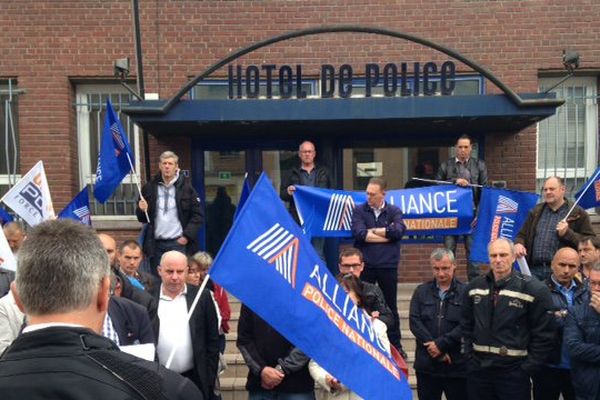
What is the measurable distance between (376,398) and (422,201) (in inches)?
162

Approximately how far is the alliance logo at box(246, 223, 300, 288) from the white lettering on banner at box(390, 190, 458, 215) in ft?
13.7

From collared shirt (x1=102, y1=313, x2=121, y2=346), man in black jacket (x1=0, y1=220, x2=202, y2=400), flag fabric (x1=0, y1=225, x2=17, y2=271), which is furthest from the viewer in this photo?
flag fabric (x1=0, y1=225, x2=17, y2=271)

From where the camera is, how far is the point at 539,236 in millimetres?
5945

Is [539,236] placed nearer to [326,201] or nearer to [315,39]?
[326,201]

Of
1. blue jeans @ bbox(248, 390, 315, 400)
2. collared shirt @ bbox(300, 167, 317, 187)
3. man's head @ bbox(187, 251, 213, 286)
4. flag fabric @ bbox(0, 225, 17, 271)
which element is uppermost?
collared shirt @ bbox(300, 167, 317, 187)

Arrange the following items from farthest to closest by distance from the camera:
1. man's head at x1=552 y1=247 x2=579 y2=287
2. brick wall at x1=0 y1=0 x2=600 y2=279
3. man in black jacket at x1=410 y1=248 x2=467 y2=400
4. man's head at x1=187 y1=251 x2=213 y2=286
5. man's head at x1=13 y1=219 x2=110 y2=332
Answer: brick wall at x1=0 y1=0 x2=600 y2=279
man's head at x1=187 y1=251 x2=213 y2=286
man in black jacket at x1=410 y1=248 x2=467 y2=400
man's head at x1=552 y1=247 x2=579 y2=287
man's head at x1=13 y1=219 x2=110 y2=332

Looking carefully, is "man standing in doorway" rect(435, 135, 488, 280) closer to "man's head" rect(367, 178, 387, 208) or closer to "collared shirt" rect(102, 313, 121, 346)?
"man's head" rect(367, 178, 387, 208)

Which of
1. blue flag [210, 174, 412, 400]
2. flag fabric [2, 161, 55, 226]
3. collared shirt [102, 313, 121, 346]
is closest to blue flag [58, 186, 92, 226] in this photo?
flag fabric [2, 161, 55, 226]

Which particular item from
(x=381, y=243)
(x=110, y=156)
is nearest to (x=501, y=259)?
(x=381, y=243)

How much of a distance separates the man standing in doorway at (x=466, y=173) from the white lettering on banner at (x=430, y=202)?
205mm

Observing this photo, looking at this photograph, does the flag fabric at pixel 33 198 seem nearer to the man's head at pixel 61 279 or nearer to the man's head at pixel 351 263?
the man's head at pixel 351 263

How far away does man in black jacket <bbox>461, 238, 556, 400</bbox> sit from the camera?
4461 mm

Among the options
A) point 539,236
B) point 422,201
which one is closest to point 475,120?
point 422,201

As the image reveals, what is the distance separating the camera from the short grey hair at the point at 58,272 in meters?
1.50
